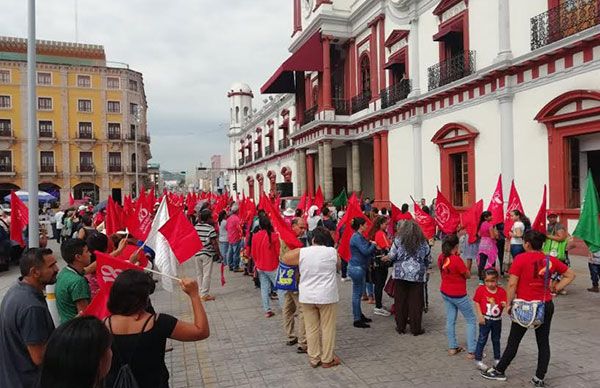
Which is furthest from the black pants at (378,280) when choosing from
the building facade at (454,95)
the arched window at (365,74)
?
the arched window at (365,74)

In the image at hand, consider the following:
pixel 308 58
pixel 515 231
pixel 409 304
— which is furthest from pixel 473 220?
pixel 308 58

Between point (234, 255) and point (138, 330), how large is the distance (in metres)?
8.82

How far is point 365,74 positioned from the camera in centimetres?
2342

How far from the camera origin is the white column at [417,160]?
18.6 metres

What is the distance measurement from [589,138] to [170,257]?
11.2 meters

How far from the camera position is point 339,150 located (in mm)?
30141

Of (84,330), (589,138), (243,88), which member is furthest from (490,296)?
(243,88)

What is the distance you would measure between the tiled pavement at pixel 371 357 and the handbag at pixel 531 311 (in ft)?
2.27

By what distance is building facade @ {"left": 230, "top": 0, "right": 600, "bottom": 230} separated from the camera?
468 inches

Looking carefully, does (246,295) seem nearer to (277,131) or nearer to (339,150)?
(339,150)

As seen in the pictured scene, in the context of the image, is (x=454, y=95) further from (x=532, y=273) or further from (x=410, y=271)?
(x=532, y=273)

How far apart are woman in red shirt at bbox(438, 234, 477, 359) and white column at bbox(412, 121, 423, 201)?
45.0ft

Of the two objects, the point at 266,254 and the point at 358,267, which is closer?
the point at 358,267

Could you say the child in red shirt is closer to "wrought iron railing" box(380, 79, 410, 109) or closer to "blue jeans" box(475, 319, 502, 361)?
"blue jeans" box(475, 319, 502, 361)
